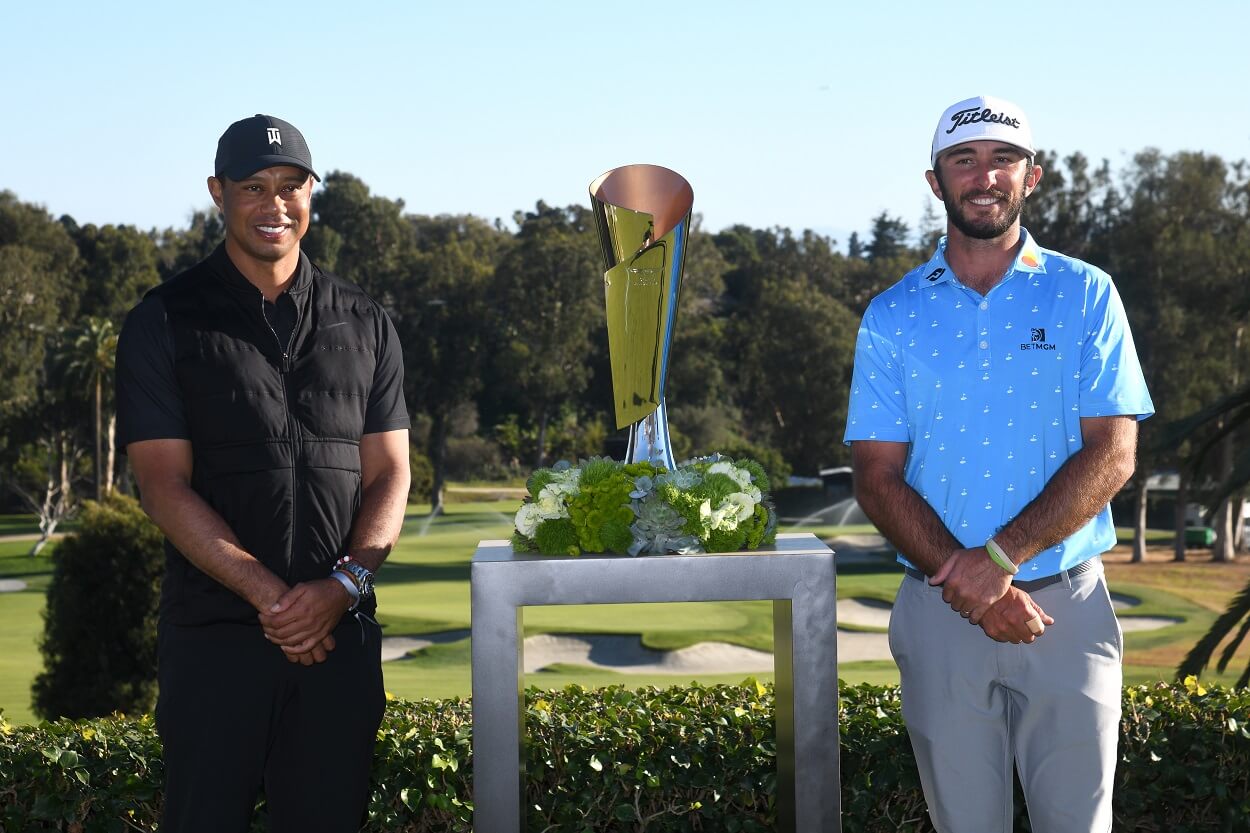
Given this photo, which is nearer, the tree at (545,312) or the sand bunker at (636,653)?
the sand bunker at (636,653)

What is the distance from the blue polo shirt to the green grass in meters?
7.99

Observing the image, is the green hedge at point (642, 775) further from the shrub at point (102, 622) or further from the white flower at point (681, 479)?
the shrub at point (102, 622)

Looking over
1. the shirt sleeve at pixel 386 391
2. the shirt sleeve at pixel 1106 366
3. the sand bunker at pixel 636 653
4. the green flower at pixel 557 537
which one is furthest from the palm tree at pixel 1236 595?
the sand bunker at pixel 636 653

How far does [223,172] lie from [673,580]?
1.37m

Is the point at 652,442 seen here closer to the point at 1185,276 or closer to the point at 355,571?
the point at 355,571

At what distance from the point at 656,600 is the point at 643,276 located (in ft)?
2.94

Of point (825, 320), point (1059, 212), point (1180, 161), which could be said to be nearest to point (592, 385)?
point (825, 320)

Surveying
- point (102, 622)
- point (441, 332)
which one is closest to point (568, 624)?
point (102, 622)

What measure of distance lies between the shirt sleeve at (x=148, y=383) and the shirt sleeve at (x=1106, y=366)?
1.91m

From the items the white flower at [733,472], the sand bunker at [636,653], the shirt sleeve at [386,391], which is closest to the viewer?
the shirt sleeve at [386,391]

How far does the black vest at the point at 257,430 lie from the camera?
9.14ft

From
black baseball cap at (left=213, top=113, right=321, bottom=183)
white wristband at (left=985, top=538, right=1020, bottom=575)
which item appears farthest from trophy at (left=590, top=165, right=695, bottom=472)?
white wristband at (left=985, top=538, right=1020, bottom=575)

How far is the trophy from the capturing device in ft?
11.5

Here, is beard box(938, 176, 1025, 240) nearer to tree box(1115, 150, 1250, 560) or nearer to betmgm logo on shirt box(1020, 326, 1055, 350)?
betmgm logo on shirt box(1020, 326, 1055, 350)
